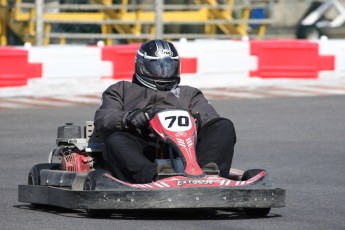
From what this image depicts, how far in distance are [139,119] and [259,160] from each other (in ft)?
11.2

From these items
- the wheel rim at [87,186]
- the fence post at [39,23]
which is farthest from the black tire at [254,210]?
the fence post at [39,23]

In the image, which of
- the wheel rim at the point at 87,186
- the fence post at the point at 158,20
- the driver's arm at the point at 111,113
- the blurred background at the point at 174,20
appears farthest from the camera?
the blurred background at the point at 174,20

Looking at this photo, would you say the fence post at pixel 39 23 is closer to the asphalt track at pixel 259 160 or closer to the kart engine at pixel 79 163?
the asphalt track at pixel 259 160

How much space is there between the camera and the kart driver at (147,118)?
24.1ft

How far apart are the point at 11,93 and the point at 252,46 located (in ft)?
10.9

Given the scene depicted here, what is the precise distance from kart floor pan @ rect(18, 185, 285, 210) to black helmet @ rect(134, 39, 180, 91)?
1066mm

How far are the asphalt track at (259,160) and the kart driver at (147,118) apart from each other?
0.31m

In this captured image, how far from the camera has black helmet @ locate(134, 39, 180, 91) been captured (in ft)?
25.9

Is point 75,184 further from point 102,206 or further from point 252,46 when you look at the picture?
point 252,46

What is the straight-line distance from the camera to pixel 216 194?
273 inches

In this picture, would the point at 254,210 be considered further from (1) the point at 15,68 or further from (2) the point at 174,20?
(2) the point at 174,20

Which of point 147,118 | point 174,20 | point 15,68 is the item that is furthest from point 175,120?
point 174,20

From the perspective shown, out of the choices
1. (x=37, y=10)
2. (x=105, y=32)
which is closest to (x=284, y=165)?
(x=37, y=10)

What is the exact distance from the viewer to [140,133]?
7.64m
